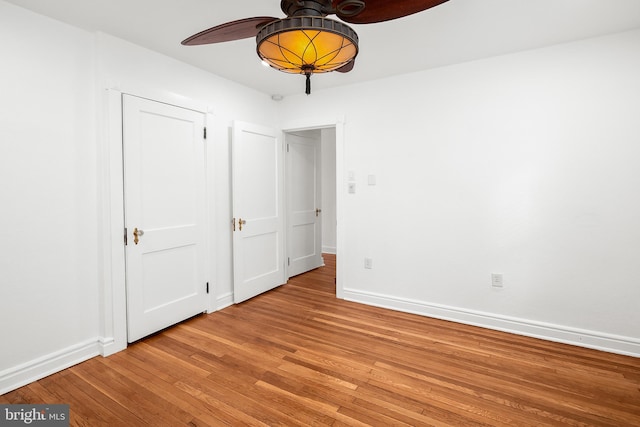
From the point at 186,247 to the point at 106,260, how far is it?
0.71 m

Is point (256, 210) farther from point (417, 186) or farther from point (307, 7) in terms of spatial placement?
point (307, 7)

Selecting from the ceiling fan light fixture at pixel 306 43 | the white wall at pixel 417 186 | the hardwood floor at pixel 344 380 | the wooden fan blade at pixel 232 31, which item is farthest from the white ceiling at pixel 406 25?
the hardwood floor at pixel 344 380

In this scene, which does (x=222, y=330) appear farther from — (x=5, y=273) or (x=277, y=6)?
(x=277, y=6)

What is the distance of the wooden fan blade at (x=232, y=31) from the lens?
1.54 m

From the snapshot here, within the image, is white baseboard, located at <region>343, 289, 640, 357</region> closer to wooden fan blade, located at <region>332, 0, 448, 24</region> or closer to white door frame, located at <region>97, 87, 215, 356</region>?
white door frame, located at <region>97, 87, 215, 356</region>

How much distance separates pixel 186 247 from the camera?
3.14 meters

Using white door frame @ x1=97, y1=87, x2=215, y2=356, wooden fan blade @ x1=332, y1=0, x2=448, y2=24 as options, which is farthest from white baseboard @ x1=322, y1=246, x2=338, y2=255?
wooden fan blade @ x1=332, y1=0, x2=448, y2=24

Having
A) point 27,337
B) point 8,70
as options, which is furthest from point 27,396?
point 8,70

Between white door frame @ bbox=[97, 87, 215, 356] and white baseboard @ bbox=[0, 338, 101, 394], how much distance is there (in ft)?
0.30

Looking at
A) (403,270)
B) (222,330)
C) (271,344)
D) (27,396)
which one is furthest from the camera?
(403,270)

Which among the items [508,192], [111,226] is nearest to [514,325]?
[508,192]

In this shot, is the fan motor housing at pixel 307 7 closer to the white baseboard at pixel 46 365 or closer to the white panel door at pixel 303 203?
the white baseboard at pixel 46 365

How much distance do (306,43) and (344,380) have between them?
206 cm

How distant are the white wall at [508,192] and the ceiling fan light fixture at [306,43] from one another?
2026mm
